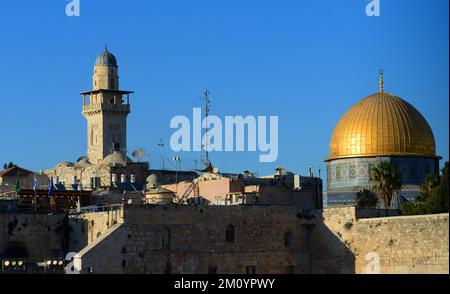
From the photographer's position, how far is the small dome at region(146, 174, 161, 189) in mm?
69500

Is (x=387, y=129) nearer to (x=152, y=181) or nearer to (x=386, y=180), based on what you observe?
(x=386, y=180)

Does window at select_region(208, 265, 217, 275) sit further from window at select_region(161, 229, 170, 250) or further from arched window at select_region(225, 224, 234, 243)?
window at select_region(161, 229, 170, 250)

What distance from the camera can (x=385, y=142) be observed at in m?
67.4

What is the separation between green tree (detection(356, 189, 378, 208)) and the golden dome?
8.21 ft

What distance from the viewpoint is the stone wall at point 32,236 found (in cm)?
5284

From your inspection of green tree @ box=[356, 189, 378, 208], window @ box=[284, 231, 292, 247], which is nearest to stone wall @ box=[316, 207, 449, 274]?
window @ box=[284, 231, 292, 247]

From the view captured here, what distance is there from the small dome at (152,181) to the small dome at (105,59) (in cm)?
1123

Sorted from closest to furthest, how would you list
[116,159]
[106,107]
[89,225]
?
[89,225] < [116,159] < [106,107]

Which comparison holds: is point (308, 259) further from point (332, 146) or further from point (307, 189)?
point (332, 146)

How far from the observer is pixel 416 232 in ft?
162

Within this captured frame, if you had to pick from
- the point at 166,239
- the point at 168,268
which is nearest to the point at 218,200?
the point at 166,239

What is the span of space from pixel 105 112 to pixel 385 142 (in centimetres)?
2038

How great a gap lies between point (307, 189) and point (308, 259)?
7.58 meters
